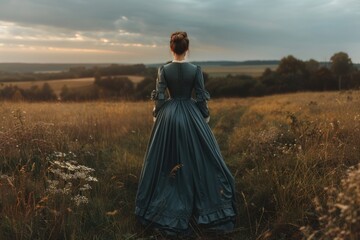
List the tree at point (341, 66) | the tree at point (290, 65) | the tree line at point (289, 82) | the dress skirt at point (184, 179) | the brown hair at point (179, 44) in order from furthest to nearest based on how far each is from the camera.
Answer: the tree at point (290, 65) < the tree at point (341, 66) < the tree line at point (289, 82) < the brown hair at point (179, 44) < the dress skirt at point (184, 179)

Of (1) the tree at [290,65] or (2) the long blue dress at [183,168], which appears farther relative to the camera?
(1) the tree at [290,65]

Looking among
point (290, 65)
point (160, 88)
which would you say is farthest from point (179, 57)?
point (290, 65)

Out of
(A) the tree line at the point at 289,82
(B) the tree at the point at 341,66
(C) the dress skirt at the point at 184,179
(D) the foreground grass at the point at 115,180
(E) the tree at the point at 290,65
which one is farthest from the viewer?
(E) the tree at the point at 290,65

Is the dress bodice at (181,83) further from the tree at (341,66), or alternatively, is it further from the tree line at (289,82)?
the tree at (341,66)

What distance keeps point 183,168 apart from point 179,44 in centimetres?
150

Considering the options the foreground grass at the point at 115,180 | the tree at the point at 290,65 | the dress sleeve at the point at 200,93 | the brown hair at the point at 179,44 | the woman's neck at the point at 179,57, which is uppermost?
the tree at the point at 290,65

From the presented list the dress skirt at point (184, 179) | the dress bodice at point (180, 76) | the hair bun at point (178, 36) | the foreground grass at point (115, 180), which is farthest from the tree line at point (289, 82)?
the dress skirt at point (184, 179)

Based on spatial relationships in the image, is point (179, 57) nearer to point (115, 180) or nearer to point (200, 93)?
point (200, 93)

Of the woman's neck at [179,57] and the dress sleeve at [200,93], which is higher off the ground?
the woman's neck at [179,57]

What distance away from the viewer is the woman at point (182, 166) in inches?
175

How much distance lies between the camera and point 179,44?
4.69 metres

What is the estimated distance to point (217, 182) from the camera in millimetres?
4574

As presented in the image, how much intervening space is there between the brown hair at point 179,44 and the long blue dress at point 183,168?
0.56 feet

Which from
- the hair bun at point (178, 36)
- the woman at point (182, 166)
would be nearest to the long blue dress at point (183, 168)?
the woman at point (182, 166)
